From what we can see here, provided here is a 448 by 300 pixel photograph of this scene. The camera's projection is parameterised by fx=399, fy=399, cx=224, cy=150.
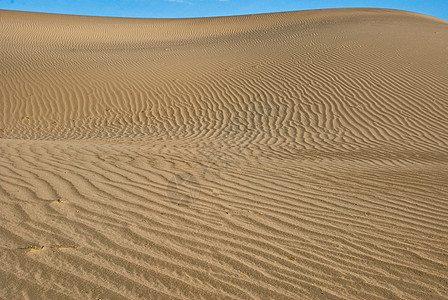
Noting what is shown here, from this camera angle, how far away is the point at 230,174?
5270mm

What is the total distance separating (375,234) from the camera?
348 cm

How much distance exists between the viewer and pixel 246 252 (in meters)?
3.02

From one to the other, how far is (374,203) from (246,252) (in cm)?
197

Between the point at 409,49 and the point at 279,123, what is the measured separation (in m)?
8.24

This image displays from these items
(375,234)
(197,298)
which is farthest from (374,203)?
(197,298)

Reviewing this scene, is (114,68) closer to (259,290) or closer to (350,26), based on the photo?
(350,26)

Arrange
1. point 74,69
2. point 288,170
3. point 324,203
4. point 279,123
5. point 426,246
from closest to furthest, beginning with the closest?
1. point 426,246
2. point 324,203
3. point 288,170
4. point 279,123
5. point 74,69

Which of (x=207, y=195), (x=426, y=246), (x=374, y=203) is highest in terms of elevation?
(x=374, y=203)

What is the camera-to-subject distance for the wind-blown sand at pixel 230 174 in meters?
2.71

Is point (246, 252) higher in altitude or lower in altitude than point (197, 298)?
higher

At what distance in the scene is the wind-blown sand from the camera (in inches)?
106

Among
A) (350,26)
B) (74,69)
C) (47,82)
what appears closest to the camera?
(47,82)

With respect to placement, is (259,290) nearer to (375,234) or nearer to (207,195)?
(375,234)

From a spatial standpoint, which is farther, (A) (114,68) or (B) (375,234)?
(A) (114,68)
